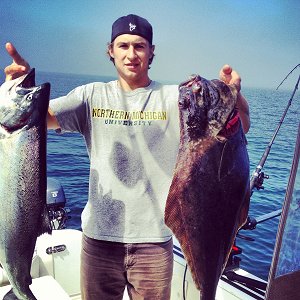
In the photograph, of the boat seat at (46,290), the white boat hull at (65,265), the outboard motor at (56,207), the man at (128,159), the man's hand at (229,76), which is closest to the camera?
the man's hand at (229,76)

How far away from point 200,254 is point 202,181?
42cm

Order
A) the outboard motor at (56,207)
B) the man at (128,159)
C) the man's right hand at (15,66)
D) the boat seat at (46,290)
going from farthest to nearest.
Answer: the outboard motor at (56,207) → the boat seat at (46,290) → the man at (128,159) → the man's right hand at (15,66)

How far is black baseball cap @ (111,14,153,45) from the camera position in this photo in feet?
9.25

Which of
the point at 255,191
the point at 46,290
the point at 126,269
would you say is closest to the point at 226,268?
the point at 126,269

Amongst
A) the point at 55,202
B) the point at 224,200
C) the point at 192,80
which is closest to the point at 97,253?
the point at 224,200

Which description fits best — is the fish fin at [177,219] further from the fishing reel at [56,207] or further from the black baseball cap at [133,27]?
the fishing reel at [56,207]

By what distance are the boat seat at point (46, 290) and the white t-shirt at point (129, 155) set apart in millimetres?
1307

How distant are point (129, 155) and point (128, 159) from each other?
3 cm

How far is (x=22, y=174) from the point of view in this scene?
2254mm

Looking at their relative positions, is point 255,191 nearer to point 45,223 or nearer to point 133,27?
point 133,27

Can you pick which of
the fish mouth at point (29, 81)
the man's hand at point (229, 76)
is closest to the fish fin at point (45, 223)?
the fish mouth at point (29, 81)

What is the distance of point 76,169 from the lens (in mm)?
19375

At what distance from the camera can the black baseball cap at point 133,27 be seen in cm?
282

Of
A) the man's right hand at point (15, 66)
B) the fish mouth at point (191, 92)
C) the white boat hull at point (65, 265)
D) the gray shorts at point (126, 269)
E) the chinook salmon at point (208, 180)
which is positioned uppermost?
the man's right hand at point (15, 66)
